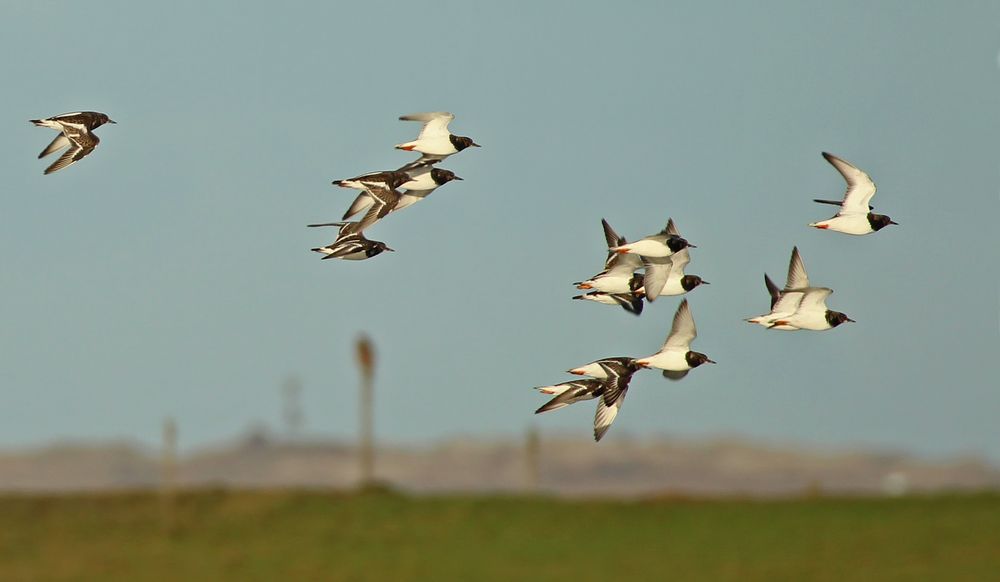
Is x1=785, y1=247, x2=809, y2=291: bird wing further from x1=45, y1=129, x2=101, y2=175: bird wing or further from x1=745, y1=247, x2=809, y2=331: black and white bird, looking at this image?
x1=45, y1=129, x2=101, y2=175: bird wing

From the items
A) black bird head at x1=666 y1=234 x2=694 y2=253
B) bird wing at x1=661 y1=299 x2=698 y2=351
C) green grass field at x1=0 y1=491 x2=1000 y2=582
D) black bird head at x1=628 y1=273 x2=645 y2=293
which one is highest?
black bird head at x1=666 y1=234 x2=694 y2=253

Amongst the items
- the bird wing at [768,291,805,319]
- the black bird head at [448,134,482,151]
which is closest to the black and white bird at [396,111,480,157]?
the black bird head at [448,134,482,151]

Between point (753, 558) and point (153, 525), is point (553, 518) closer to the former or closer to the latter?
point (753, 558)

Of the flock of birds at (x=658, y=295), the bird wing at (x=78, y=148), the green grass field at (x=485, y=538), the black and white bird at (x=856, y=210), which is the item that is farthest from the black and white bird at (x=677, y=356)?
the green grass field at (x=485, y=538)

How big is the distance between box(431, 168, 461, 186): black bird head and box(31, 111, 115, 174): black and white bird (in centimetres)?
381

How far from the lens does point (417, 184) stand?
1647 cm

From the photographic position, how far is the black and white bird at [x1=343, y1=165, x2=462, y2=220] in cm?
1625

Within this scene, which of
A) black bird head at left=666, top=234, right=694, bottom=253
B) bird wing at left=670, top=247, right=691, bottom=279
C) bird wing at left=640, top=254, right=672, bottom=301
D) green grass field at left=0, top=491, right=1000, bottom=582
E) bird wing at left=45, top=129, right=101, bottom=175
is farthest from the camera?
A: green grass field at left=0, top=491, right=1000, bottom=582

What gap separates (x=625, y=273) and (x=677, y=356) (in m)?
1.02

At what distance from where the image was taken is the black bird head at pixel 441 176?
16688 mm

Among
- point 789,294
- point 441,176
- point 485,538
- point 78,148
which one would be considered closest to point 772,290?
point 789,294

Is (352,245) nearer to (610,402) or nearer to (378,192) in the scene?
(378,192)

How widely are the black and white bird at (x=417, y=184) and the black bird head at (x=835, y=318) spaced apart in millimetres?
Result: 4192

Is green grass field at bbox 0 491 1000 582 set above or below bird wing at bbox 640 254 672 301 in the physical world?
below
